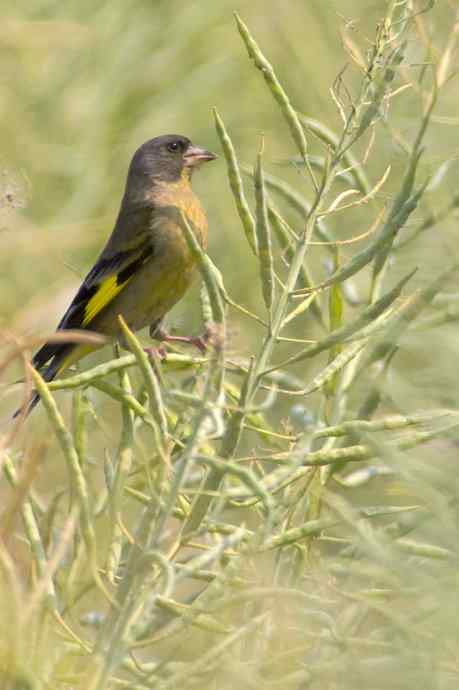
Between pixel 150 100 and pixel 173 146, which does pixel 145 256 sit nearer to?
pixel 173 146

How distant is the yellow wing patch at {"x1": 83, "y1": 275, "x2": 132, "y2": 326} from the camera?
4.86 meters

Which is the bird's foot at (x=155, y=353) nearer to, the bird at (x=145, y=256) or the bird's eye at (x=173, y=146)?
the bird at (x=145, y=256)

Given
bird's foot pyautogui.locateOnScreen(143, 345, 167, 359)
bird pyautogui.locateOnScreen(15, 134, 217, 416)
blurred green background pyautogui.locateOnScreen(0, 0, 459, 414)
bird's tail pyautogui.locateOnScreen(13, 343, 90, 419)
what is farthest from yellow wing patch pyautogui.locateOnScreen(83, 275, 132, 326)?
bird's foot pyautogui.locateOnScreen(143, 345, 167, 359)

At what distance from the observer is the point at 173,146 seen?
5289 mm

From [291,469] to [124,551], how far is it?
1.66 ft

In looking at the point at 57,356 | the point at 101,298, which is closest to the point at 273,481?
the point at 57,356

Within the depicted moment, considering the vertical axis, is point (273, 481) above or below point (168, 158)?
above

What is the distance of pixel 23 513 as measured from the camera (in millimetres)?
1507

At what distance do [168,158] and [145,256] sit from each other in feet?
1.49

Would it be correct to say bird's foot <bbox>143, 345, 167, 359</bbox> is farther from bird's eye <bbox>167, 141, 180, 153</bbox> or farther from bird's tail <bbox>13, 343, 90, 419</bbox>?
bird's eye <bbox>167, 141, 180, 153</bbox>

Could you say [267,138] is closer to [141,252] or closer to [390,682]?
[141,252]

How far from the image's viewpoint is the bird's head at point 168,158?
206 inches

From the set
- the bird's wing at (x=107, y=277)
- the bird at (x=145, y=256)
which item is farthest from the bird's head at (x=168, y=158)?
the bird's wing at (x=107, y=277)

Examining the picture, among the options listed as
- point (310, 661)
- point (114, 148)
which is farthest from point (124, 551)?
point (114, 148)
